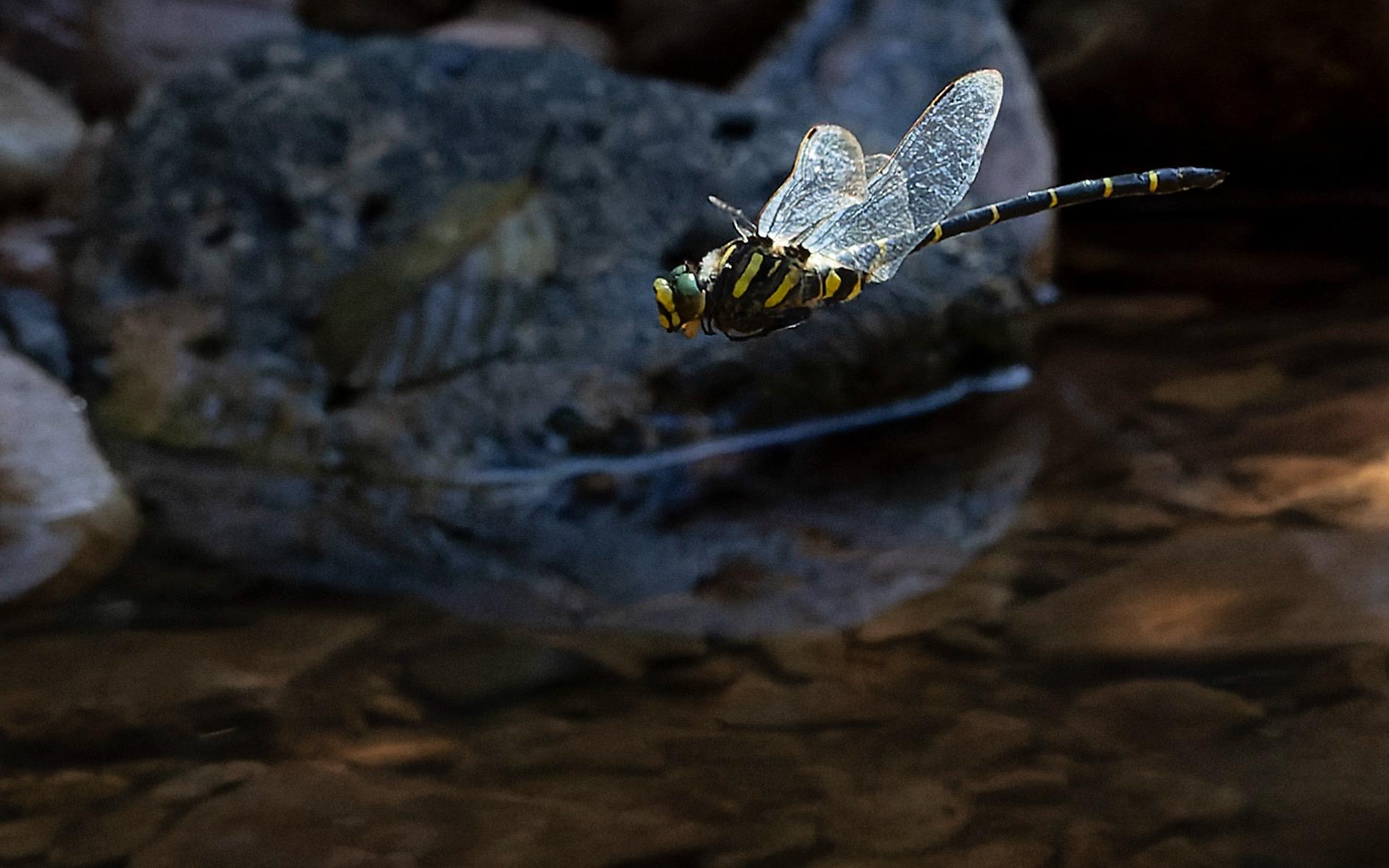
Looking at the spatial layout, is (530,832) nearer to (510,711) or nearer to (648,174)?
(510,711)

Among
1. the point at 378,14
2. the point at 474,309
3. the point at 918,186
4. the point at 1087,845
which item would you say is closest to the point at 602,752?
the point at 1087,845

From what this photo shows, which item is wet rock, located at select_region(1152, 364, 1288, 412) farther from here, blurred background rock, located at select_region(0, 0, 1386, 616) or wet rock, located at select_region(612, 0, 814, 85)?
wet rock, located at select_region(612, 0, 814, 85)

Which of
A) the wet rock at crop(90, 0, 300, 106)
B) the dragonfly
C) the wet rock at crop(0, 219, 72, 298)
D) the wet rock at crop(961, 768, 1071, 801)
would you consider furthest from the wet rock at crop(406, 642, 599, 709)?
the wet rock at crop(90, 0, 300, 106)

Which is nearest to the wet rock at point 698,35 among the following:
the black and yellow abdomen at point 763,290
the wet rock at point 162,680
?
the wet rock at point 162,680

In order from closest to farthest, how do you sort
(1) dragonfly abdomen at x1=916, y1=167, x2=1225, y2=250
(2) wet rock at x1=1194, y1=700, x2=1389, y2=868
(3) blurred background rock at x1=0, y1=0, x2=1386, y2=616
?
(1) dragonfly abdomen at x1=916, y1=167, x2=1225, y2=250 < (2) wet rock at x1=1194, y1=700, x2=1389, y2=868 < (3) blurred background rock at x1=0, y1=0, x2=1386, y2=616

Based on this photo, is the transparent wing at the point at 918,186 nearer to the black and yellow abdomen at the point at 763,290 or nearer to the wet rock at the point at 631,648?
the black and yellow abdomen at the point at 763,290

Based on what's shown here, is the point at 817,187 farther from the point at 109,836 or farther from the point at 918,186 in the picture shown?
the point at 109,836

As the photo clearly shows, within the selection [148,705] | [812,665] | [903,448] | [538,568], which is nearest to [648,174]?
[903,448]

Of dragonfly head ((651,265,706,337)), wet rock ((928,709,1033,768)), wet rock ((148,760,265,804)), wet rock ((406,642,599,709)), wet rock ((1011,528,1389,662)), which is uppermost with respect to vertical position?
dragonfly head ((651,265,706,337))
